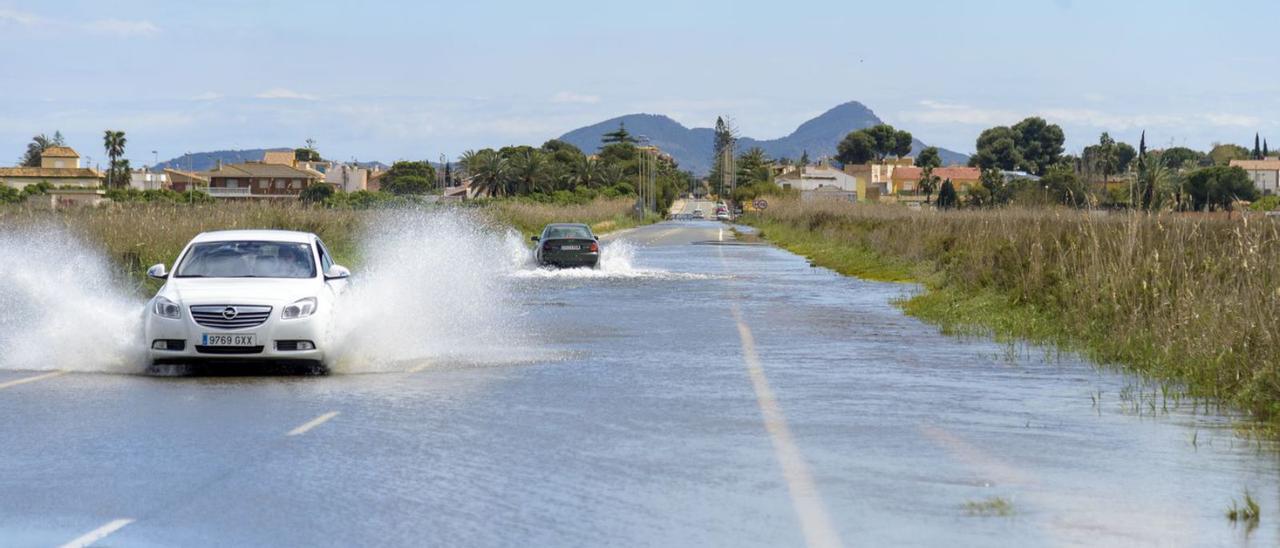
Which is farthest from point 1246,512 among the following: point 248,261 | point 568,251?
point 568,251

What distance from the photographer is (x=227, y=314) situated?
17016mm

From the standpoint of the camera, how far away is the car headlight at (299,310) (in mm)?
17175

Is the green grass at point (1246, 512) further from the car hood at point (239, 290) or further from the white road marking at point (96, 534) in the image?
the car hood at point (239, 290)

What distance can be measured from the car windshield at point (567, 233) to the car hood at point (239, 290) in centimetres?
2623

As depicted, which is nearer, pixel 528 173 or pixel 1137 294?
pixel 1137 294

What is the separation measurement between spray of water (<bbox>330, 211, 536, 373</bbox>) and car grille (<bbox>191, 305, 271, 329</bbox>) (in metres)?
0.88

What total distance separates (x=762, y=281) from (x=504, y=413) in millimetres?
25915

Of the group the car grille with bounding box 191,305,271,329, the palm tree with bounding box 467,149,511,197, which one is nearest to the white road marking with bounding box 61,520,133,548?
the car grille with bounding box 191,305,271,329

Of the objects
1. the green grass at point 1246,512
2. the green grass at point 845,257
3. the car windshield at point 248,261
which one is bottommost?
the green grass at point 845,257

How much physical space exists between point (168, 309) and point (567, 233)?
92.9 ft

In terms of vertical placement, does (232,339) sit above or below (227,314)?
below

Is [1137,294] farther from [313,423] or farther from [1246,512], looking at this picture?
[1246,512]

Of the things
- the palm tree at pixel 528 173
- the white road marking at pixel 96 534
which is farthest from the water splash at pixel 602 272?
the palm tree at pixel 528 173

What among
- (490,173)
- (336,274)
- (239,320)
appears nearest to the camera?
(239,320)
